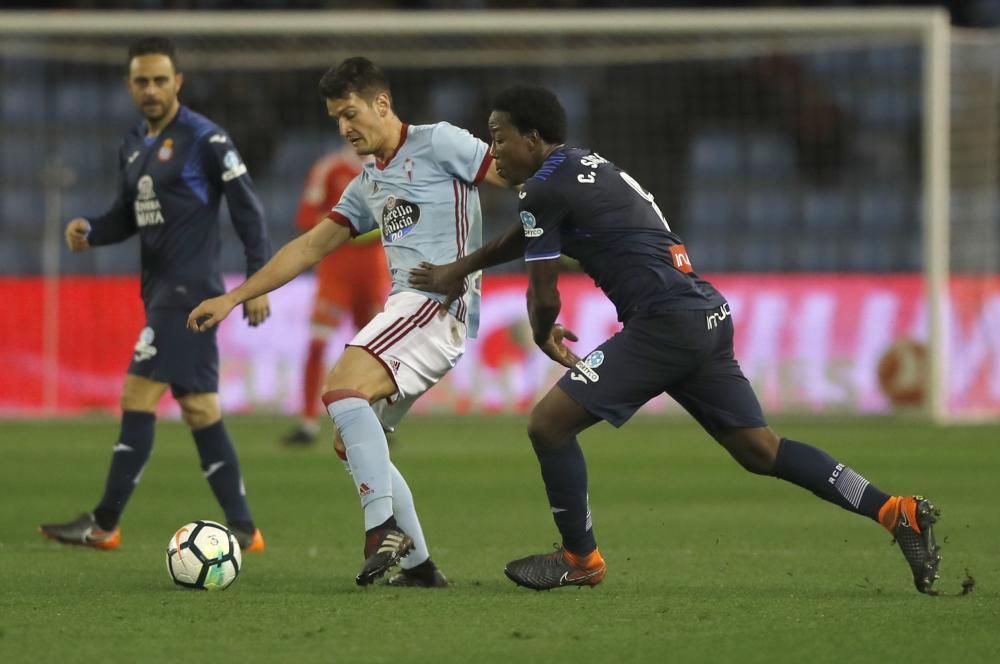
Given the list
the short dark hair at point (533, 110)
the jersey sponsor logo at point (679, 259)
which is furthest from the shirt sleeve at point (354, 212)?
the jersey sponsor logo at point (679, 259)

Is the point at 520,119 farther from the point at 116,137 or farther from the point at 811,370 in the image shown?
the point at 116,137

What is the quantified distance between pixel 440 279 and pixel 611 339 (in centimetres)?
64

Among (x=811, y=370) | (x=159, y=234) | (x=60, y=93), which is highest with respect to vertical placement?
(x=60, y=93)

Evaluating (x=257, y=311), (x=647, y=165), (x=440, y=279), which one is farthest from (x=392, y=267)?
(x=647, y=165)

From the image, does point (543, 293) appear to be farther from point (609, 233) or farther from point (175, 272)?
point (175, 272)

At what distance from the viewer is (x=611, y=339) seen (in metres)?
5.79

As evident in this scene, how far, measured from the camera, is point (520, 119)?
572cm

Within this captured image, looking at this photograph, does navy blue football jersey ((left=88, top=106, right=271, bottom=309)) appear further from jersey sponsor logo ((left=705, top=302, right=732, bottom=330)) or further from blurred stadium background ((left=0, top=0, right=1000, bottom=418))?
blurred stadium background ((left=0, top=0, right=1000, bottom=418))

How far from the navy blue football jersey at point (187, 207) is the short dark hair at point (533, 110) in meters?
1.96

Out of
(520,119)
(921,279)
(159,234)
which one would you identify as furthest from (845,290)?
(520,119)

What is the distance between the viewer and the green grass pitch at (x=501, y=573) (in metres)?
4.75

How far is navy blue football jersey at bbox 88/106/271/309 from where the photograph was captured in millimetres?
7371

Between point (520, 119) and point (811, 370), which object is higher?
point (520, 119)

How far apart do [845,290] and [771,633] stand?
36.6 ft
